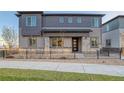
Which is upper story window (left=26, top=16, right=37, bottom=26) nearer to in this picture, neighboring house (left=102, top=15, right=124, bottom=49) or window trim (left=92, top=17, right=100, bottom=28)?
window trim (left=92, top=17, right=100, bottom=28)

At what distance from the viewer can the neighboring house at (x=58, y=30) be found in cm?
3344

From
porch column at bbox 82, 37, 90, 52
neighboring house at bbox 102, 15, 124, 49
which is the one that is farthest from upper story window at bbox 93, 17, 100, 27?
neighboring house at bbox 102, 15, 124, 49

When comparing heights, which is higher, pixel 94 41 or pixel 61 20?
pixel 61 20

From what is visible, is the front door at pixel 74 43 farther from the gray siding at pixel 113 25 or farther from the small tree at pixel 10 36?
the small tree at pixel 10 36

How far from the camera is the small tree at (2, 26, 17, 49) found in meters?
33.2

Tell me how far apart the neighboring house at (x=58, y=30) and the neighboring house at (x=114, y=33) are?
3.63 meters

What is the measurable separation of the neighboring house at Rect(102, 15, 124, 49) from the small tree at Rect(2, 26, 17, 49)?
49.2 feet

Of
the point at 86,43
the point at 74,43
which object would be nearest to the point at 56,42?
the point at 74,43

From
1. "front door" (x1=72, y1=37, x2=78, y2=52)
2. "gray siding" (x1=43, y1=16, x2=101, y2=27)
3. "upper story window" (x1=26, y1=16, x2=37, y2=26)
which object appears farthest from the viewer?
"front door" (x1=72, y1=37, x2=78, y2=52)

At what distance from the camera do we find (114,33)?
38812 millimetres

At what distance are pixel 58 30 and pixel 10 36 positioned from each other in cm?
663

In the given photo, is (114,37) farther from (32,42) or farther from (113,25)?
(32,42)

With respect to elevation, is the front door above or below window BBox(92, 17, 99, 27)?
below
